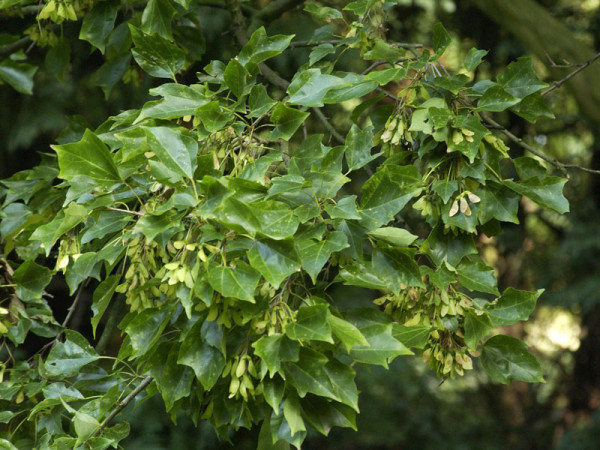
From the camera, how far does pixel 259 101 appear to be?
813 mm

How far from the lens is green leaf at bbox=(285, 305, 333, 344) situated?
0.64m

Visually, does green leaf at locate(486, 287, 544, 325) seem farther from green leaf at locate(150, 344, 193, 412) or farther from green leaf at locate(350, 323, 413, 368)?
green leaf at locate(150, 344, 193, 412)

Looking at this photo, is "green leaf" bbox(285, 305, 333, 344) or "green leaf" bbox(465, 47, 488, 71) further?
"green leaf" bbox(465, 47, 488, 71)

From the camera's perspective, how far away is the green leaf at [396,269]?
76 cm

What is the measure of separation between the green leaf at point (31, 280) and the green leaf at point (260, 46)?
0.47m

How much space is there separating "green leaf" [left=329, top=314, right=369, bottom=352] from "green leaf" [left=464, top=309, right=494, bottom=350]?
8.6 inches

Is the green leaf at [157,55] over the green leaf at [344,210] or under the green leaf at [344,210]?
over

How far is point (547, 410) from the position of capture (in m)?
2.91

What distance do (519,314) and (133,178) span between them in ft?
1.61

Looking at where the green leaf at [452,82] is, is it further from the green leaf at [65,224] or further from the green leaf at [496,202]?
the green leaf at [65,224]

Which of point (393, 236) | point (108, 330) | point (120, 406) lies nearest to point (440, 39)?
point (393, 236)

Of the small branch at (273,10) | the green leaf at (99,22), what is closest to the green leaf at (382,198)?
the green leaf at (99,22)

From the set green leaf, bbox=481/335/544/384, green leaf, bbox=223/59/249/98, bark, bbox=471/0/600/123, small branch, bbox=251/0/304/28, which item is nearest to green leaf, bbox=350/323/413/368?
green leaf, bbox=481/335/544/384

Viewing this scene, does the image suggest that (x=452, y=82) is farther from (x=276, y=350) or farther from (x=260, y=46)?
(x=276, y=350)
